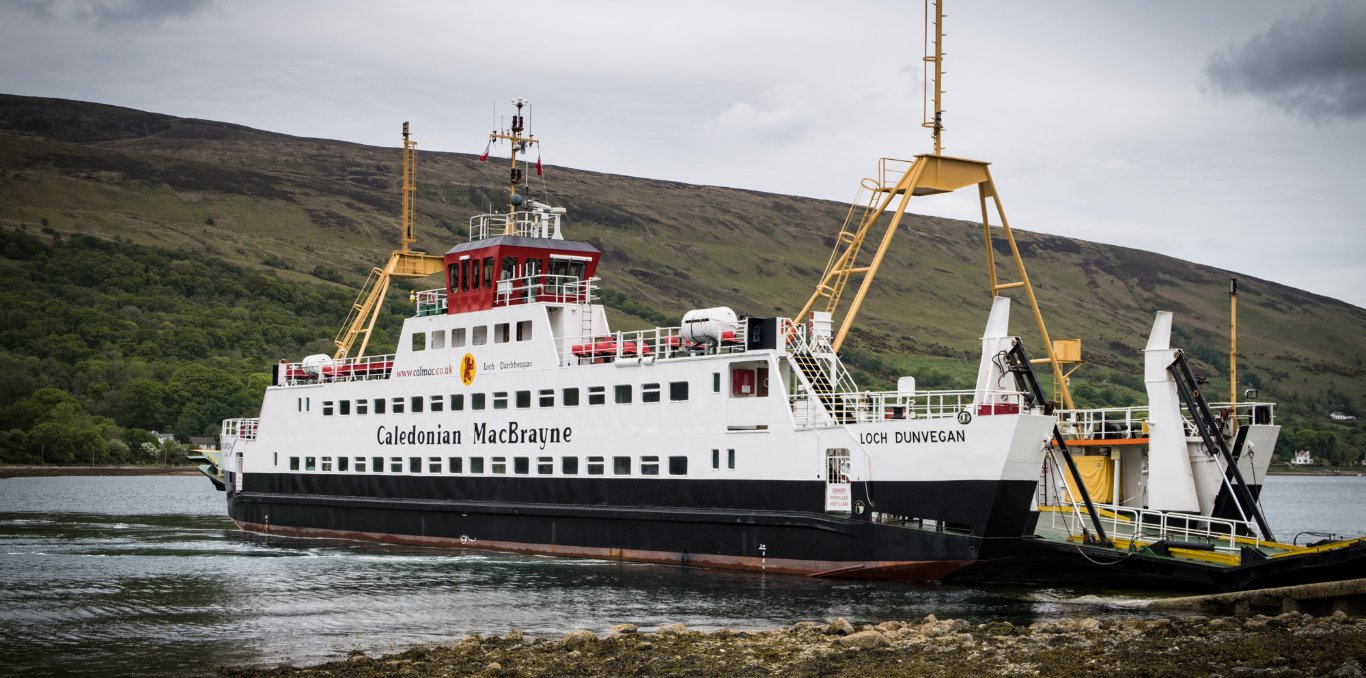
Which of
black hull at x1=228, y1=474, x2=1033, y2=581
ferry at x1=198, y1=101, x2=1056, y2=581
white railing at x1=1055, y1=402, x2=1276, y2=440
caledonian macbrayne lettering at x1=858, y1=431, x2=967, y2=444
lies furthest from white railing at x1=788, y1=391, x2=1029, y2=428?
white railing at x1=1055, y1=402, x2=1276, y2=440

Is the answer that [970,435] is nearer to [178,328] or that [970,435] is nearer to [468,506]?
[468,506]

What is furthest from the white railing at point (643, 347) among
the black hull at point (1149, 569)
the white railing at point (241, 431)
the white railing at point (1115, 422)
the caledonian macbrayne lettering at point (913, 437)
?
the white railing at point (241, 431)

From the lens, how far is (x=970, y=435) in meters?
29.5

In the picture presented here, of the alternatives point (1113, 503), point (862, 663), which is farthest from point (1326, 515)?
point (862, 663)

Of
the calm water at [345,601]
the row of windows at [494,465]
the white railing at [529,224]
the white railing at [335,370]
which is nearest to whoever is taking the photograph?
the calm water at [345,601]

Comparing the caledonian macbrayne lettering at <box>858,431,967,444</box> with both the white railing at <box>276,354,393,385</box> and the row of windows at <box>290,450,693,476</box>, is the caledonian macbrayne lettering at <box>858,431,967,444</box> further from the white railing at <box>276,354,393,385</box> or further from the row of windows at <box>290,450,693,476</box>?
the white railing at <box>276,354,393,385</box>

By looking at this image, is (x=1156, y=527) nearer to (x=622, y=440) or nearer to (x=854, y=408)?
(x=854, y=408)

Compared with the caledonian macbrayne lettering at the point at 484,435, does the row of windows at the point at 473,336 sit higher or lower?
higher

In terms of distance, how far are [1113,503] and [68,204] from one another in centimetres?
17947

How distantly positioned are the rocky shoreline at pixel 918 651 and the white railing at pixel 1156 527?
5105 mm

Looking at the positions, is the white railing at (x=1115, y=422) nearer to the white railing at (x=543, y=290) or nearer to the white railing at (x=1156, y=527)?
the white railing at (x=1156, y=527)

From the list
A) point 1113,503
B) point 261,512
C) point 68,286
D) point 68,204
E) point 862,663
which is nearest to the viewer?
point 862,663

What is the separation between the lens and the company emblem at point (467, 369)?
3969 centimetres

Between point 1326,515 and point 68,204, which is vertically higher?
point 68,204
